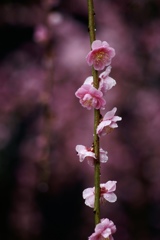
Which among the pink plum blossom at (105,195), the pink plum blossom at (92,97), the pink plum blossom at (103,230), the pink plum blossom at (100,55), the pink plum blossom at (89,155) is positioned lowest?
the pink plum blossom at (103,230)

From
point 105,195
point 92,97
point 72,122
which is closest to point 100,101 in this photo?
point 92,97

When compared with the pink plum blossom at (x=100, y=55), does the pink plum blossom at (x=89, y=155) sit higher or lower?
lower

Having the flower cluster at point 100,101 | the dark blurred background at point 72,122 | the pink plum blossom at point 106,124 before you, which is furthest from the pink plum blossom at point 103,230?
the dark blurred background at point 72,122

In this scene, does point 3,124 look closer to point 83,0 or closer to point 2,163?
point 2,163

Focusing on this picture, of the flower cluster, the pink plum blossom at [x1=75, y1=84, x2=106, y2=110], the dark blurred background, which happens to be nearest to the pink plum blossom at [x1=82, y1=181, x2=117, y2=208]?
the flower cluster

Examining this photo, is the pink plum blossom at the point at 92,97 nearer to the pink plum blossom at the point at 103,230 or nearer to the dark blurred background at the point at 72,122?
the pink plum blossom at the point at 103,230

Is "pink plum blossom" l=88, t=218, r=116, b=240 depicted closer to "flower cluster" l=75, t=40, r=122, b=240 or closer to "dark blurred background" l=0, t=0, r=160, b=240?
"flower cluster" l=75, t=40, r=122, b=240
